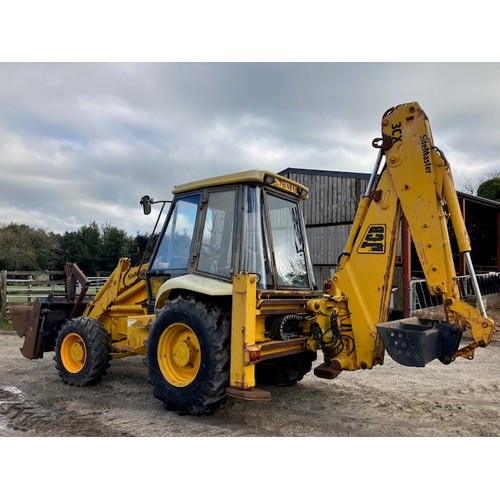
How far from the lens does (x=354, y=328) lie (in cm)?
480

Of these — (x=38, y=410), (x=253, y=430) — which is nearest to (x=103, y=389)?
(x=38, y=410)

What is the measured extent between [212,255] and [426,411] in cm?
297

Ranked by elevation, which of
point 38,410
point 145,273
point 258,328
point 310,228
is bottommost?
point 38,410

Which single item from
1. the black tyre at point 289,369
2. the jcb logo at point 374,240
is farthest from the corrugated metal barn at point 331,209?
the jcb logo at point 374,240

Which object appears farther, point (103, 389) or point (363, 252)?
point (103, 389)

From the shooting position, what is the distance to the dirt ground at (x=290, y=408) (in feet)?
15.0

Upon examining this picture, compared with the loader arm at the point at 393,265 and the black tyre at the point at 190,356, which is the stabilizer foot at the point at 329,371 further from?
the black tyre at the point at 190,356

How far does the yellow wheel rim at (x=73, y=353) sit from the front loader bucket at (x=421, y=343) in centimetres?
407

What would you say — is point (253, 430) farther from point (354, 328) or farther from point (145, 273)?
point (145, 273)

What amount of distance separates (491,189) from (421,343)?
2195 cm

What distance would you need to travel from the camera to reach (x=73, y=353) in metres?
6.42

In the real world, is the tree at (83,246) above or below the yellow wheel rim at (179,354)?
above

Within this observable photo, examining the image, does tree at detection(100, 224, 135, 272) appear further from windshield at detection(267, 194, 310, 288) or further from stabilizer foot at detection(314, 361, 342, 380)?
stabilizer foot at detection(314, 361, 342, 380)
